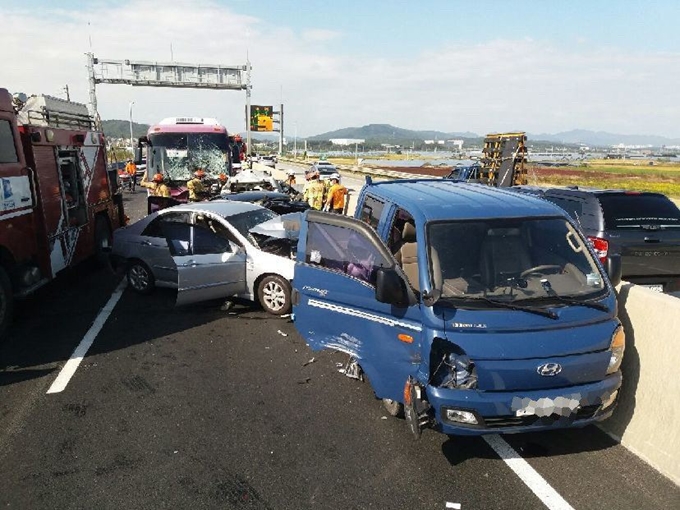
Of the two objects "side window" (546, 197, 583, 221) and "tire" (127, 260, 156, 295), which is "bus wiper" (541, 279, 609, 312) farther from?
"tire" (127, 260, 156, 295)

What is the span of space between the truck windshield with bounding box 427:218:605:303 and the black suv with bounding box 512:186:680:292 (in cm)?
273

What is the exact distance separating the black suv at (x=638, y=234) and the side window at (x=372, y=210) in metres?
3.29

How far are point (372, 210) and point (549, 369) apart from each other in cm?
254

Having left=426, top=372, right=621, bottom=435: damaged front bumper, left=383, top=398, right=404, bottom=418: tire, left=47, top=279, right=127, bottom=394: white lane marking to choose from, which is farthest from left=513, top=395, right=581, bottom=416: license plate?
left=47, top=279, right=127, bottom=394: white lane marking

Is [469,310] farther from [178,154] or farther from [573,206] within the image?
[178,154]

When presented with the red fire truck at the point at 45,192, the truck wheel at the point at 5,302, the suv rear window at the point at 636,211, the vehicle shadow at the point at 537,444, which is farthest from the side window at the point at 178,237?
the suv rear window at the point at 636,211

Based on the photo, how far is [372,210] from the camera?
5520 mm

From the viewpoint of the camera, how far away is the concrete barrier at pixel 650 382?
12.7 feet

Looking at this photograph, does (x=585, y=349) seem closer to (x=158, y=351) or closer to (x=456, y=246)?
(x=456, y=246)

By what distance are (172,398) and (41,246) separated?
161 inches

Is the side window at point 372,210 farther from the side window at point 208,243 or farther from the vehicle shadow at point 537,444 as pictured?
the side window at point 208,243

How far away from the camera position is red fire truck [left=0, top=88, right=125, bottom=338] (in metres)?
6.85

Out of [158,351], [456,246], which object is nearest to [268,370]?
[158,351]

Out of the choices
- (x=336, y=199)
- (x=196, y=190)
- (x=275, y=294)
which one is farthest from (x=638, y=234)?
(x=196, y=190)
